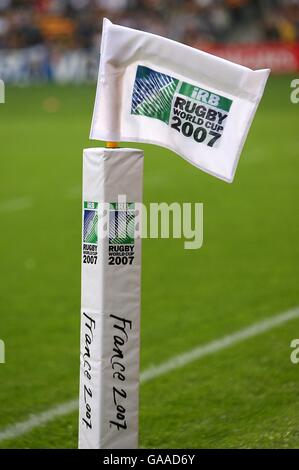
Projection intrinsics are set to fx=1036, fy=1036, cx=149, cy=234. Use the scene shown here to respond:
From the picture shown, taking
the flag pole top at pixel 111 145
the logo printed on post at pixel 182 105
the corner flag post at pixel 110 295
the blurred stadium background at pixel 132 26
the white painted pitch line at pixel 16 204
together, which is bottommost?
the corner flag post at pixel 110 295

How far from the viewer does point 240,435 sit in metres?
4.96

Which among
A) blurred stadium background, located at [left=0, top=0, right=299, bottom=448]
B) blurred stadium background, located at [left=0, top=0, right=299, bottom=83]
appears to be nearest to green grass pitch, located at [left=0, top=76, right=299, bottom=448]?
blurred stadium background, located at [left=0, top=0, right=299, bottom=448]

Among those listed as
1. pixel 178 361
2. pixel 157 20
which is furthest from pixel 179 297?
pixel 157 20

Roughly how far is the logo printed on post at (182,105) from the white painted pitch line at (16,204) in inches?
306

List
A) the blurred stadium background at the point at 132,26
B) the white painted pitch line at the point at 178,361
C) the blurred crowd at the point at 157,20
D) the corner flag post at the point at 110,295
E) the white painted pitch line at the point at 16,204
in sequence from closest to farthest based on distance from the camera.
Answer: the corner flag post at the point at 110,295
the white painted pitch line at the point at 178,361
the white painted pitch line at the point at 16,204
the blurred stadium background at the point at 132,26
the blurred crowd at the point at 157,20

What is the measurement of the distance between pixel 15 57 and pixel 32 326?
63.1ft

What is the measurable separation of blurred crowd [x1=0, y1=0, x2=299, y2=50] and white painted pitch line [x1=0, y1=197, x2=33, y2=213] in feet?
48.7

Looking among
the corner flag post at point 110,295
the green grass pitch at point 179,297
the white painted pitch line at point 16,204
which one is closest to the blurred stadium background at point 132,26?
the green grass pitch at point 179,297

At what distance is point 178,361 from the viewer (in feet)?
21.2

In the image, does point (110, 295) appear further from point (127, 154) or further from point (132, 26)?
point (132, 26)

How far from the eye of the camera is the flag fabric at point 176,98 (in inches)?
156

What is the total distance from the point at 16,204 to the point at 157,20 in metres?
16.7

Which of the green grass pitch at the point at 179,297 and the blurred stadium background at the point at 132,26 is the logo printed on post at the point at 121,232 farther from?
the blurred stadium background at the point at 132,26

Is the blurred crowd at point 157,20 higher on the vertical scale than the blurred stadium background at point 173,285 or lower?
higher
